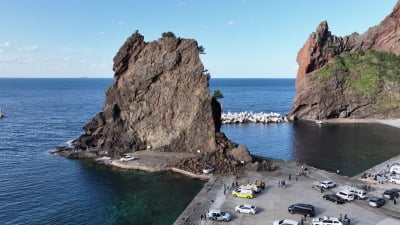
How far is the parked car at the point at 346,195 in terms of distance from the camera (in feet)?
209

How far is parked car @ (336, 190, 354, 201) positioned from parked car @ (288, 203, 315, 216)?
9.87 m

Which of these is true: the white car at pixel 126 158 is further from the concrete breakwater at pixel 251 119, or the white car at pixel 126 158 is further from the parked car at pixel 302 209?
the concrete breakwater at pixel 251 119

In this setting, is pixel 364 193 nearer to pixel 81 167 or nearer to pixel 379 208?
pixel 379 208

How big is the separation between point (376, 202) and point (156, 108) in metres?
60.0

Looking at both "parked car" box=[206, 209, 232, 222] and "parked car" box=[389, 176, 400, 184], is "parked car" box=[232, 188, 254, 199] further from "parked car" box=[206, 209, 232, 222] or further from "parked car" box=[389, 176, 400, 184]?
"parked car" box=[389, 176, 400, 184]

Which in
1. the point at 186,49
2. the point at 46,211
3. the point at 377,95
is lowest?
the point at 46,211

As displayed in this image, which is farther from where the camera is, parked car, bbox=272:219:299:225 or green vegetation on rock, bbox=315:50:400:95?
green vegetation on rock, bbox=315:50:400:95

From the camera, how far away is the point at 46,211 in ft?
202

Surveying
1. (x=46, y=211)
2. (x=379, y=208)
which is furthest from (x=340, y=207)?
(x=46, y=211)

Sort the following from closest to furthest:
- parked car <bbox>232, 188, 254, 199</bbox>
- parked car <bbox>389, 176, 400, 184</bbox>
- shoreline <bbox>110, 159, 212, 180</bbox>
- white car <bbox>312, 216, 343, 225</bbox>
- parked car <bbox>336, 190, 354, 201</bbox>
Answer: white car <bbox>312, 216, 343, 225</bbox> < parked car <bbox>336, 190, 354, 201</bbox> < parked car <bbox>232, 188, 254, 199</bbox> < parked car <bbox>389, 176, 400, 184</bbox> < shoreline <bbox>110, 159, 212, 180</bbox>

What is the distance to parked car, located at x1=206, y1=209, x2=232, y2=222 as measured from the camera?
5528 centimetres

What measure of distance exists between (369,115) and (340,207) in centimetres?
11562

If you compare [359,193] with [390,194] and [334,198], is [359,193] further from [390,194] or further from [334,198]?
[334,198]

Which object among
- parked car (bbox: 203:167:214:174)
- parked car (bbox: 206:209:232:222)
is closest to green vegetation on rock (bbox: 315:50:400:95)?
parked car (bbox: 203:167:214:174)
